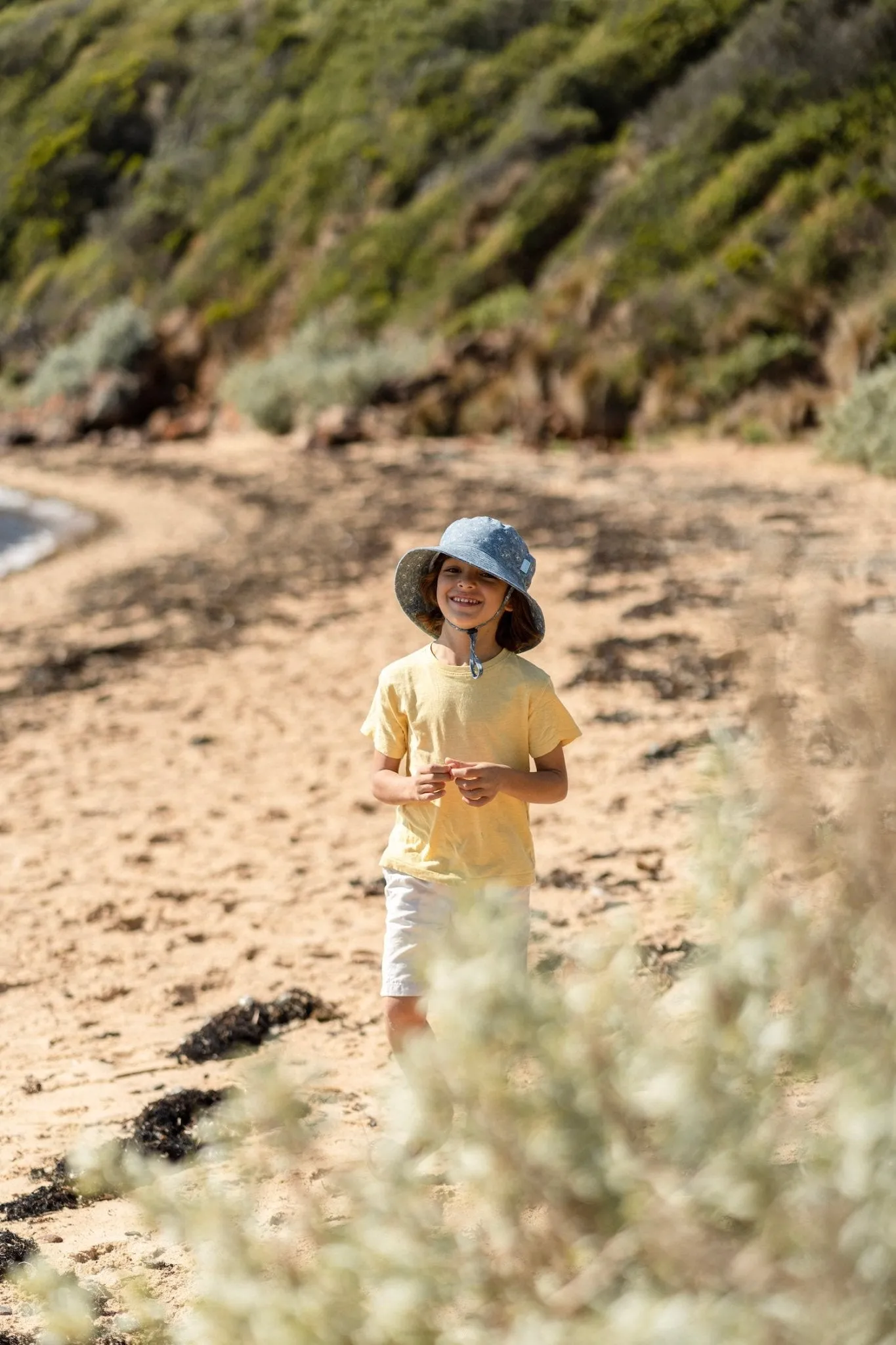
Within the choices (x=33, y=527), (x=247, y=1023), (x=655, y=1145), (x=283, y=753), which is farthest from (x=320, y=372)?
(x=655, y=1145)

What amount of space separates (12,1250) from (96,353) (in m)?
Result: 30.8

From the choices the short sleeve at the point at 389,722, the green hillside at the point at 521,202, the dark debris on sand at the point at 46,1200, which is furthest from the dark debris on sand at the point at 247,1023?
the green hillside at the point at 521,202

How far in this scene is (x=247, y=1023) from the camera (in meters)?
3.94

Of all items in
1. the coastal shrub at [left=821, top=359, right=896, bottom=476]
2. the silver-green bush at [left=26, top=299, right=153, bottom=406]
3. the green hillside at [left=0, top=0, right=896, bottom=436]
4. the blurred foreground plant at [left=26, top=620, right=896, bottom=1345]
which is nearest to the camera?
the blurred foreground plant at [left=26, top=620, right=896, bottom=1345]

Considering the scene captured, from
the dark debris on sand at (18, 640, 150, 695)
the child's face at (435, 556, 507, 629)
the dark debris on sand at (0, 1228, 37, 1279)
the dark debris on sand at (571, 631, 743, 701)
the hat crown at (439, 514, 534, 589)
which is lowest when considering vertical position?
the dark debris on sand at (18, 640, 150, 695)

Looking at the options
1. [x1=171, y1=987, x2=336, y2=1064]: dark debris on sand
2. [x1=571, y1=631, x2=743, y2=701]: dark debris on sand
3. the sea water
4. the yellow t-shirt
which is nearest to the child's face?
the yellow t-shirt

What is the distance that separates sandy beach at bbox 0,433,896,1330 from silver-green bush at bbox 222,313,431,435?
8128 mm

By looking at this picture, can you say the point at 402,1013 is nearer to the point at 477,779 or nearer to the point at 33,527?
the point at 477,779

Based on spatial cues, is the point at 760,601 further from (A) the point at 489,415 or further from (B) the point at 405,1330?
(A) the point at 489,415

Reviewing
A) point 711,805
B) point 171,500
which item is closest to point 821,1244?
point 711,805

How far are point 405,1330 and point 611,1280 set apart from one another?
24 cm

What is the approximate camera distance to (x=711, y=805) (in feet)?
6.29

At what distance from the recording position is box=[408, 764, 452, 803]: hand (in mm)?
2785

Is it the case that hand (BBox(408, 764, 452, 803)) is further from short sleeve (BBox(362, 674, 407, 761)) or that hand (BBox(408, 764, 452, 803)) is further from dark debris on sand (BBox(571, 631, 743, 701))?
dark debris on sand (BBox(571, 631, 743, 701))
